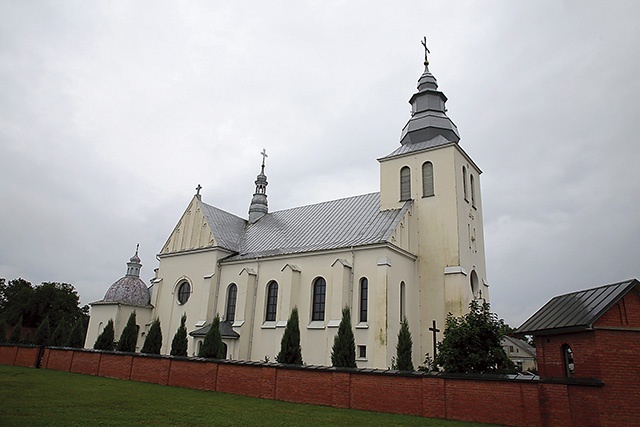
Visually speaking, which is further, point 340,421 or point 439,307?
point 439,307

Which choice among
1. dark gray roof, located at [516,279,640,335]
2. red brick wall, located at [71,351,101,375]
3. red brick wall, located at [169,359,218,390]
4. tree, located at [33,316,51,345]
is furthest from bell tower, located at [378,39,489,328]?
tree, located at [33,316,51,345]

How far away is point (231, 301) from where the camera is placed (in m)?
28.3

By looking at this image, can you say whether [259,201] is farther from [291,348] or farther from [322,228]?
[291,348]

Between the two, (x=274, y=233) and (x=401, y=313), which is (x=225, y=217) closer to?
(x=274, y=233)

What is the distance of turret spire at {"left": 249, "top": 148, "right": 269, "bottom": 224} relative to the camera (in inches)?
1395

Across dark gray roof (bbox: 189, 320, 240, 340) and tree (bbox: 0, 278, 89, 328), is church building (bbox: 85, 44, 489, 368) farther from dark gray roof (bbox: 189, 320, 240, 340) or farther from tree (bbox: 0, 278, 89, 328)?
tree (bbox: 0, 278, 89, 328)

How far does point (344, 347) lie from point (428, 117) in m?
14.9

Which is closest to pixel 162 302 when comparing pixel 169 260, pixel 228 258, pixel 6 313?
pixel 169 260

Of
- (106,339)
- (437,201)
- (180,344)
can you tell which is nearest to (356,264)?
(437,201)

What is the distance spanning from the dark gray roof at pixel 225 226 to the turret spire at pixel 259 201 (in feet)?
3.59

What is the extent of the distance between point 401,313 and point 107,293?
2305cm

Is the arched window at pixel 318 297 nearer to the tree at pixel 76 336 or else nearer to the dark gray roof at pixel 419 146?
the dark gray roof at pixel 419 146

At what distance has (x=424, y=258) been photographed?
80.5ft

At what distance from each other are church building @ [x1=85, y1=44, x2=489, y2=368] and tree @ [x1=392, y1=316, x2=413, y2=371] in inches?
21.3
